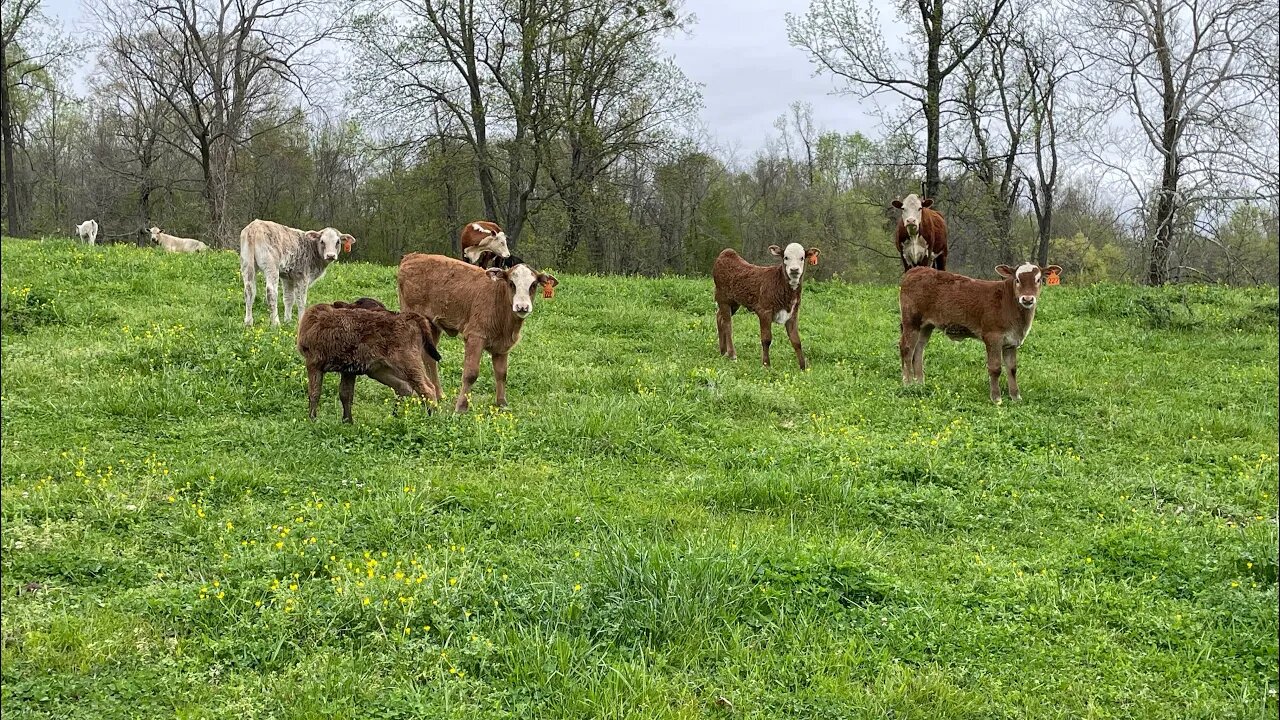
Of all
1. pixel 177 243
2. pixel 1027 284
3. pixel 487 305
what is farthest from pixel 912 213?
pixel 177 243

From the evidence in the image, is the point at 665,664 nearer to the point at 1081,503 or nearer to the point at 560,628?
the point at 560,628

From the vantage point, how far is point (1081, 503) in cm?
660

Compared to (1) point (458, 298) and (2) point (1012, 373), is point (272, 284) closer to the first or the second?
(1) point (458, 298)

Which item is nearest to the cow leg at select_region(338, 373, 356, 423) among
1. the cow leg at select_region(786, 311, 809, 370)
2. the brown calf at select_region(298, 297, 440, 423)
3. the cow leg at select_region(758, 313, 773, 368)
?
the brown calf at select_region(298, 297, 440, 423)

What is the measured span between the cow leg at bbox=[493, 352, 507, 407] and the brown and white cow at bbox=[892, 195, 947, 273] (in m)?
8.59

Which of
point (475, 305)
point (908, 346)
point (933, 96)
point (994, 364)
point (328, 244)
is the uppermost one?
point (933, 96)

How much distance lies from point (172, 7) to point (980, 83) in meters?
26.4

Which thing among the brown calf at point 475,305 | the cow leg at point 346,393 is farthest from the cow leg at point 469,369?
the cow leg at point 346,393

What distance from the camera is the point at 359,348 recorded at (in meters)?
7.82

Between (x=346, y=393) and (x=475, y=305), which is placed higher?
(x=475, y=305)

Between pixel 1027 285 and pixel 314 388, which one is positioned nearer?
pixel 314 388

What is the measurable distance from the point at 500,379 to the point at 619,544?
4763 millimetres

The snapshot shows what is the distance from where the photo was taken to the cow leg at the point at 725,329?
12.8 metres

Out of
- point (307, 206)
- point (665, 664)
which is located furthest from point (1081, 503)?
point (307, 206)
